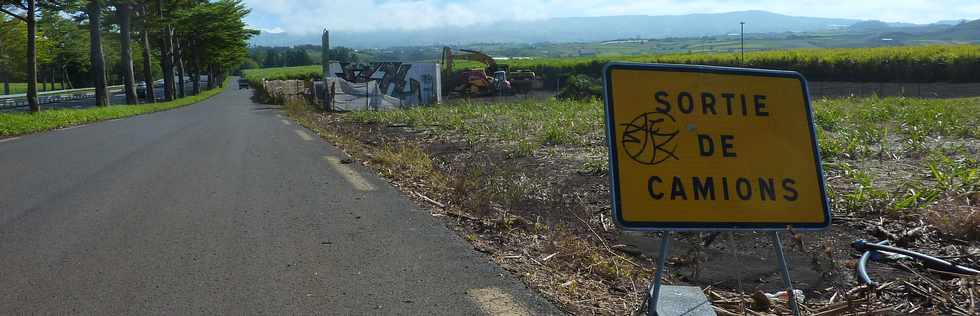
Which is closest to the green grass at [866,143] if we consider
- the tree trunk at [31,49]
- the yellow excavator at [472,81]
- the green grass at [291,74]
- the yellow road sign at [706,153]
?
the yellow road sign at [706,153]

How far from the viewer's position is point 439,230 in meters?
6.29

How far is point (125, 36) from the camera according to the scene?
3803 cm

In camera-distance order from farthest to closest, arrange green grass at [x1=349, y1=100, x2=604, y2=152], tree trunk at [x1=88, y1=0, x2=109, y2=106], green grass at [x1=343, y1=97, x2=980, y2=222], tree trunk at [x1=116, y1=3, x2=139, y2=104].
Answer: tree trunk at [x1=116, y1=3, x2=139, y2=104] → tree trunk at [x1=88, y1=0, x2=109, y2=106] → green grass at [x1=349, y1=100, x2=604, y2=152] → green grass at [x1=343, y1=97, x2=980, y2=222]

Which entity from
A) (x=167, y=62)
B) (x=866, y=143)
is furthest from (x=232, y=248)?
(x=167, y=62)

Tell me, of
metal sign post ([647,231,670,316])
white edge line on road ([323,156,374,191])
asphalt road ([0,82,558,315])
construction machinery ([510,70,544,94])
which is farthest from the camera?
construction machinery ([510,70,544,94])

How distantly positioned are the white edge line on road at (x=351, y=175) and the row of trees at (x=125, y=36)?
20580mm

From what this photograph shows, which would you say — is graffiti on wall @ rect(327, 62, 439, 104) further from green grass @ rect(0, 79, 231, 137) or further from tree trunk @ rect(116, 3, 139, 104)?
tree trunk @ rect(116, 3, 139, 104)

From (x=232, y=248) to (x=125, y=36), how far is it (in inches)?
1425

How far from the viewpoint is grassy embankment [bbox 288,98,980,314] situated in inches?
194

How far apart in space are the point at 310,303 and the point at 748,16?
18186cm

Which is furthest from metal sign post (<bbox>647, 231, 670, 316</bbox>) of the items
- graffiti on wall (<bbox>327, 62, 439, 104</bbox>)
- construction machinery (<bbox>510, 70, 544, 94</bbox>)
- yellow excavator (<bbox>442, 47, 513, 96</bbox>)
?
construction machinery (<bbox>510, 70, 544, 94</bbox>)

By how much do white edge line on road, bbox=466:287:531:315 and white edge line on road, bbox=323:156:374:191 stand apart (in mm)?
4085

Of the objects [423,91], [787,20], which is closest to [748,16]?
[787,20]

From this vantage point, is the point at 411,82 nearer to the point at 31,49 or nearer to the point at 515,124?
the point at 31,49
